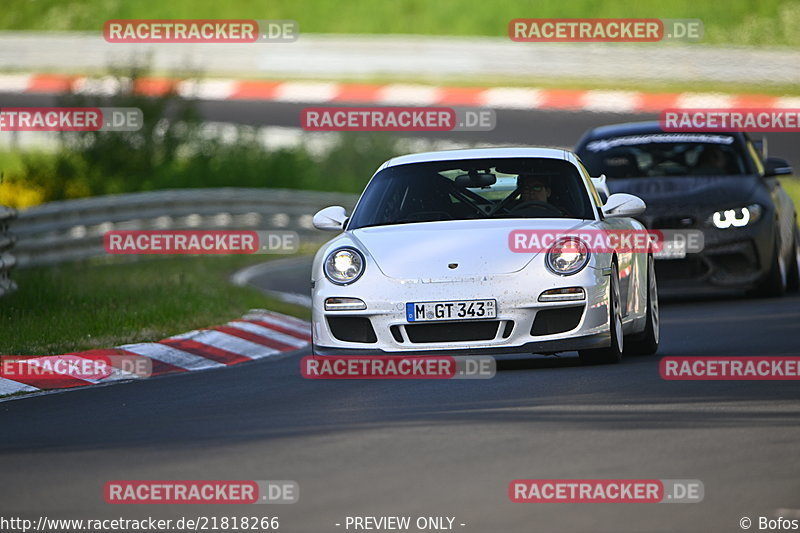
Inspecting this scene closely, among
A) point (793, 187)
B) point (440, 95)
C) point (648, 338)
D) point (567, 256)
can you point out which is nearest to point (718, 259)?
point (648, 338)

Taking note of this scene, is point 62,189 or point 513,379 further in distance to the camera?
point 62,189

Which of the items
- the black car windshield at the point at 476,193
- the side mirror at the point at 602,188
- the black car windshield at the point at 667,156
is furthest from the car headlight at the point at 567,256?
the black car windshield at the point at 667,156

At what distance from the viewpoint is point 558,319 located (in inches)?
387

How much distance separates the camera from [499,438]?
7395mm

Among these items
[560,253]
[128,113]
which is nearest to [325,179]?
[128,113]

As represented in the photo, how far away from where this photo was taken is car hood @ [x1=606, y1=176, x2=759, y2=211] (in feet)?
48.8

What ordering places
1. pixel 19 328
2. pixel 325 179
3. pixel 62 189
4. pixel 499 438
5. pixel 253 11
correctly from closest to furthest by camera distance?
pixel 499 438
pixel 19 328
pixel 62 189
pixel 325 179
pixel 253 11

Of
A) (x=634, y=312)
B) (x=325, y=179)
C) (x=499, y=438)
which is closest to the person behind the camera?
(x=499, y=438)

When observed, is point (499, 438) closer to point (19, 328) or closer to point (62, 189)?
point (19, 328)

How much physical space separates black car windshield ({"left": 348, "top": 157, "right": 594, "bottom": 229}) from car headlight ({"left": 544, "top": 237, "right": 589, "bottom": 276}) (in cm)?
57

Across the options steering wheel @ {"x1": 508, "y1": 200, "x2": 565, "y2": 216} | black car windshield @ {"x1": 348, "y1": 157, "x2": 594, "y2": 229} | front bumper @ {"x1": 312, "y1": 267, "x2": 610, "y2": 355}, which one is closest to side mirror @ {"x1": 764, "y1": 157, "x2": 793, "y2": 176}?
black car windshield @ {"x1": 348, "y1": 157, "x2": 594, "y2": 229}

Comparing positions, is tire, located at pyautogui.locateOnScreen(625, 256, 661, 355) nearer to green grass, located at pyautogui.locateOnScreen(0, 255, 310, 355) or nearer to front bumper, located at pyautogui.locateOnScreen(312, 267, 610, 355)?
front bumper, located at pyautogui.locateOnScreen(312, 267, 610, 355)

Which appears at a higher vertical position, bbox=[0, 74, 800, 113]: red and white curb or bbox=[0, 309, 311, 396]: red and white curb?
bbox=[0, 74, 800, 113]: red and white curb

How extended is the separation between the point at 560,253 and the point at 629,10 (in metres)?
29.1
